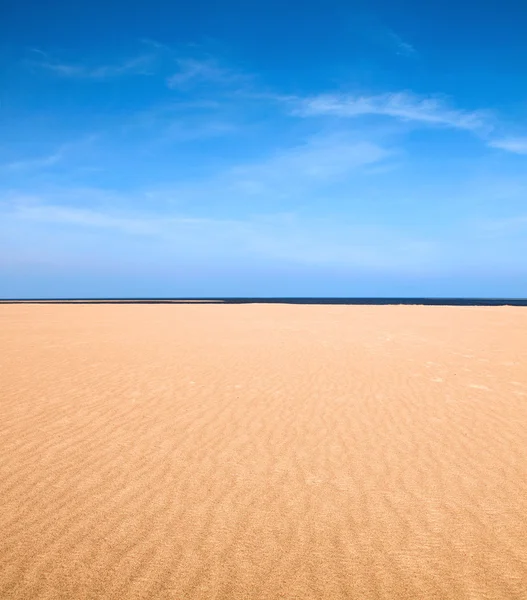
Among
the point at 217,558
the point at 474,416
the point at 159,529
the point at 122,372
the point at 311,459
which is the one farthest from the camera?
the point at 122,372

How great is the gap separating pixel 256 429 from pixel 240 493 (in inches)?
72.8

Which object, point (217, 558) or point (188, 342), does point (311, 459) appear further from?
point (188, 342)

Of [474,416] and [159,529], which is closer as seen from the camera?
[159,529]

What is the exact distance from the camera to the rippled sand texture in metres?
2.92

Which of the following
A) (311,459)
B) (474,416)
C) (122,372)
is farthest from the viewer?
(122,372)

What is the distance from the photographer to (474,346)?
14.3 m

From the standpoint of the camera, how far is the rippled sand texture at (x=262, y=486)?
2.92 metres

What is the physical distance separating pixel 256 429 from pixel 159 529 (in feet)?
8.56

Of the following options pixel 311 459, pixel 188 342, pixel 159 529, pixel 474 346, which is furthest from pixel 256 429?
pixel 474 346

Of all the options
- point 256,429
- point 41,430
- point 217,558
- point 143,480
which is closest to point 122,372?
point 41,430

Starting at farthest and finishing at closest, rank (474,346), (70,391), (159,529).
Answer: (474,346) → (70,391) → (159,529)

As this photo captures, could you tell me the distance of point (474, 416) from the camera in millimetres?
6547

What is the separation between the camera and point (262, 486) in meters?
4.20

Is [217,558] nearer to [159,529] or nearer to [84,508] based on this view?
[159,529]
